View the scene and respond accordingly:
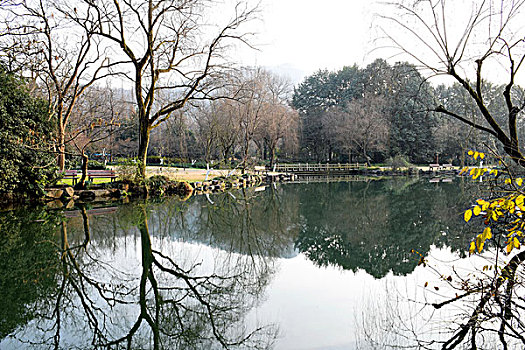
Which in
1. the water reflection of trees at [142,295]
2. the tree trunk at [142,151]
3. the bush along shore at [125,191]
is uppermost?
the tree trunk at [142,151]

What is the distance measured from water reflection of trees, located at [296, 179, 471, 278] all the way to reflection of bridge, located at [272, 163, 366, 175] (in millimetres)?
21273

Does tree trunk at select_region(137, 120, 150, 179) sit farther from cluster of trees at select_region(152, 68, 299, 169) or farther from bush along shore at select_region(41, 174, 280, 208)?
cluster of trees at select_region(152, 68, 299, 169)

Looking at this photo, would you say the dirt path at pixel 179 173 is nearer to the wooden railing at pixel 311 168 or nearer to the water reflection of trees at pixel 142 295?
the water reflection of trees at pixel 142 295

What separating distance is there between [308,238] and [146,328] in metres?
5.11

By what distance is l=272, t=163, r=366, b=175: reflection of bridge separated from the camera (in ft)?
119

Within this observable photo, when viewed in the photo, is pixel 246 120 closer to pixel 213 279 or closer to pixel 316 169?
pixel 316 169

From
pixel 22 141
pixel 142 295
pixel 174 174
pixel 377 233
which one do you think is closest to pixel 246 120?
pixel 174 174

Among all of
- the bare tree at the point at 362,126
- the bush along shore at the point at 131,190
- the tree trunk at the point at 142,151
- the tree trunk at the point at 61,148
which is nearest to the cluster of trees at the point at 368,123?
the bare tree at the point at 362,126

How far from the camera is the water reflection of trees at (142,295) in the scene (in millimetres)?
3748

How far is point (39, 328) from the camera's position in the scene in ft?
12.6

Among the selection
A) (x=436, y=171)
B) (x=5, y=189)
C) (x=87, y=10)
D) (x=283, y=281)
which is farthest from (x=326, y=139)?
(x=283, y=281)

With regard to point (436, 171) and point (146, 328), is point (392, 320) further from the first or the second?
point (436, 171)

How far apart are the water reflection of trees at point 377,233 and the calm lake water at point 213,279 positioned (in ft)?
0.16

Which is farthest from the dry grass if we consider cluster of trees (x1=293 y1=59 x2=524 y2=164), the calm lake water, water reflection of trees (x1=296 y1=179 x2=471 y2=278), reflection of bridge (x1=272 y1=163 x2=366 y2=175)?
cluster of trees (x1=293 y1=59 x2=524 y2=164)
